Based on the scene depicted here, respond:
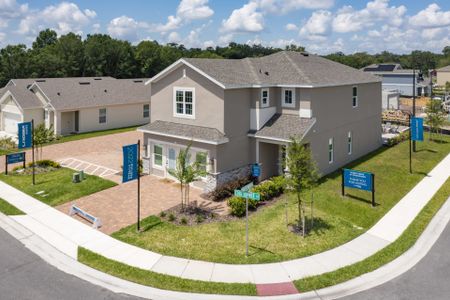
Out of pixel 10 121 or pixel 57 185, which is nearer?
pixel 57 185

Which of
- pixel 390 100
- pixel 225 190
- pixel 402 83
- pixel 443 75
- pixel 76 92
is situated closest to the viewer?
pixel 225 190

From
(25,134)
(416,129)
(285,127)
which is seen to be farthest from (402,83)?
(25,134)

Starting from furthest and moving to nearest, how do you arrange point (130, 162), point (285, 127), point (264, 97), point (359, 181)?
point (264, 97)
point (285, 127)
point (359, 181)
point (130, 162)

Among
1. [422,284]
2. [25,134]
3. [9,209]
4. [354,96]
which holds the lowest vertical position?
[422,284]

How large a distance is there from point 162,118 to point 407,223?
15.9 metres

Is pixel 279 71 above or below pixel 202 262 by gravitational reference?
above

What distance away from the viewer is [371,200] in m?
20.6

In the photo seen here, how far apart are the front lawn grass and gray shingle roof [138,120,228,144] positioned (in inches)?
369

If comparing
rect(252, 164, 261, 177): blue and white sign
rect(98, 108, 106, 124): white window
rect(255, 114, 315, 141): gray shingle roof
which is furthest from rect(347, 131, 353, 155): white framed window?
rect(98, 108, 106, 124): white window

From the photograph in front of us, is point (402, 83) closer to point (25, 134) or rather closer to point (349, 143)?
point (349, 143)

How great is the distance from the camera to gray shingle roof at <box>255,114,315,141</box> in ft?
73.5

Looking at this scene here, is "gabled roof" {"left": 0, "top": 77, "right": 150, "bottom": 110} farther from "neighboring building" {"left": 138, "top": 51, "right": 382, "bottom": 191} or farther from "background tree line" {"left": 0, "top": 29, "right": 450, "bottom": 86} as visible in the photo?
"background tree line" {"left": 0, "top": 29, "right": 450, "bottom": 86}

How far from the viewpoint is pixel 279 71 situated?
2619 cm

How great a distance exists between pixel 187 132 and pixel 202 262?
10526 millimetres
